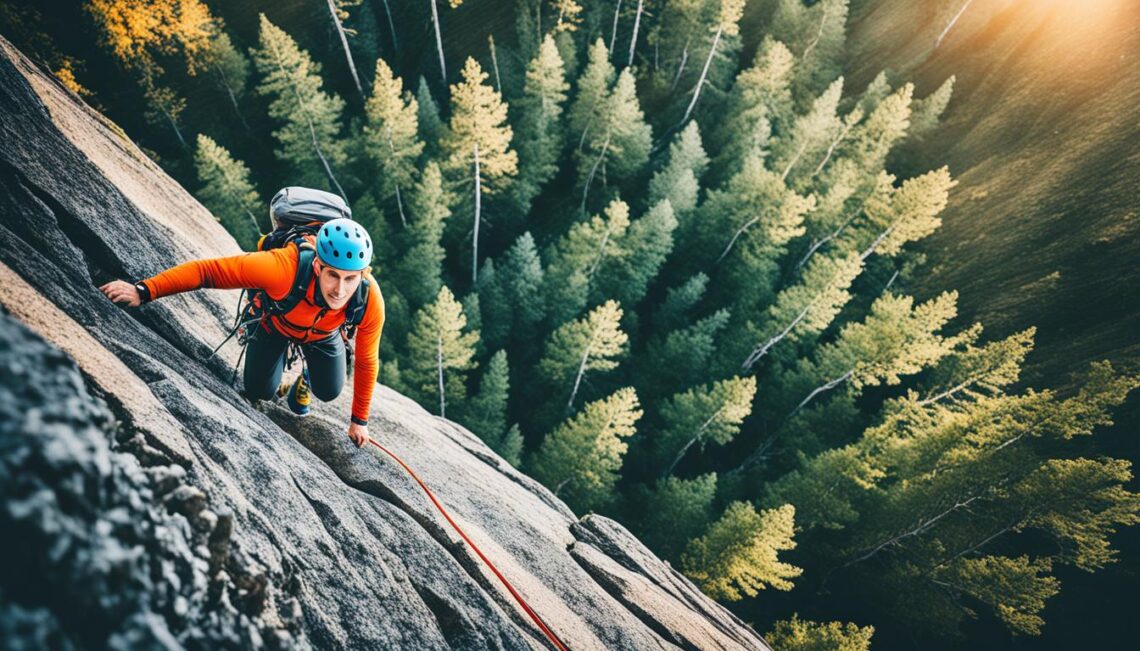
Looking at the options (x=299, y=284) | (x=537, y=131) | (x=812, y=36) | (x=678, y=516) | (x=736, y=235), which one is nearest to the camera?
(x=299, y=284)

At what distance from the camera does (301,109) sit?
24922 mm

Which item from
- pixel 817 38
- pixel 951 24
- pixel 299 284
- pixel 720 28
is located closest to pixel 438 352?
pixel 299 284

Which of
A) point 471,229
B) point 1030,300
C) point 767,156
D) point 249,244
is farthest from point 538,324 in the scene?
point 1030,300

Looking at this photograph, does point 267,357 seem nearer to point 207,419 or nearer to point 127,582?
point 207,419

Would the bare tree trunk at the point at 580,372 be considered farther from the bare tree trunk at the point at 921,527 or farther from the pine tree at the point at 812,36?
the pine tree at the point at 812,36

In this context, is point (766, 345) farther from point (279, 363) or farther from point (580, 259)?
point (279, 363)

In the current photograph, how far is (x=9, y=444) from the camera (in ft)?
6.45

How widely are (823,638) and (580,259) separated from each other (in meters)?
19.2

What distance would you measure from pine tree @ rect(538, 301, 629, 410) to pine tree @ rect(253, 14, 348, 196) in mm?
16609

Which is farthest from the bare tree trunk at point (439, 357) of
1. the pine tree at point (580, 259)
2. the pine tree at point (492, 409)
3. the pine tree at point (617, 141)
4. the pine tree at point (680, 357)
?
the pine tree at point (617, 141)

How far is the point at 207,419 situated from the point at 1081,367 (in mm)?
33702

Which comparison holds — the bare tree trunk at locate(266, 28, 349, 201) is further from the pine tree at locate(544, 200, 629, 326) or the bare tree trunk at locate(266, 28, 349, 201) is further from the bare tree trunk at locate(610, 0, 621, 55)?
the bare tree trunk at locate(610, 0, 621, 55)

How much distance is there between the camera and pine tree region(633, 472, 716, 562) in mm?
20844

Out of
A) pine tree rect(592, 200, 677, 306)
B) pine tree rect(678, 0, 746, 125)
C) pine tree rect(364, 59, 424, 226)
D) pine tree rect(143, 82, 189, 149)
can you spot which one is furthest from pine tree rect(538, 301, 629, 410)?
pine tree rect(143, 82, 189, 149)
